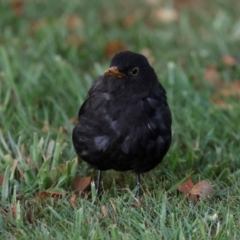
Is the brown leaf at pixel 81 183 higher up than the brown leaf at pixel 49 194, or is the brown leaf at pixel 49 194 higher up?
the brown leaf at pixel 49 194

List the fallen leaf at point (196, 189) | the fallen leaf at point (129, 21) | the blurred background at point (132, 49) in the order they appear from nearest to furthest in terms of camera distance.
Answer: the fallen leaf at point (196, 189)
the blurred background at point (132, 49)
the fallen leaf at point (129, 21)

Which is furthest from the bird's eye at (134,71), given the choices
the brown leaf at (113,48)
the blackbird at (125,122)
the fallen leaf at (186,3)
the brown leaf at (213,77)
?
the fallen leaf at (186,3)

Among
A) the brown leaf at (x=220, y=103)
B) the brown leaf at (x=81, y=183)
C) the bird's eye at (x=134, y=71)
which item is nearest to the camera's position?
the bird's eye at (x=134, y=71)

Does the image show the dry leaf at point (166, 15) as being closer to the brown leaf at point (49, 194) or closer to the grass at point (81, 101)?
the grass at point (81, 101)

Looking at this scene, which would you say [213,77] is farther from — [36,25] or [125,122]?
[125,122]

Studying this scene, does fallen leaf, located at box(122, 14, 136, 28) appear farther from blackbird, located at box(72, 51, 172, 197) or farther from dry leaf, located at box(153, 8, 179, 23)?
blackbird, located at box(72, 51, 172, 197)

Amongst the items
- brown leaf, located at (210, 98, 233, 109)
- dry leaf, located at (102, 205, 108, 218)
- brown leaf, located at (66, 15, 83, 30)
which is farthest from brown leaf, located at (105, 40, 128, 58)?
dry leaf, located at (102, 205, 108, 218)

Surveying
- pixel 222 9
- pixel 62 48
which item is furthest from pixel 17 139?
pixel 222 9
